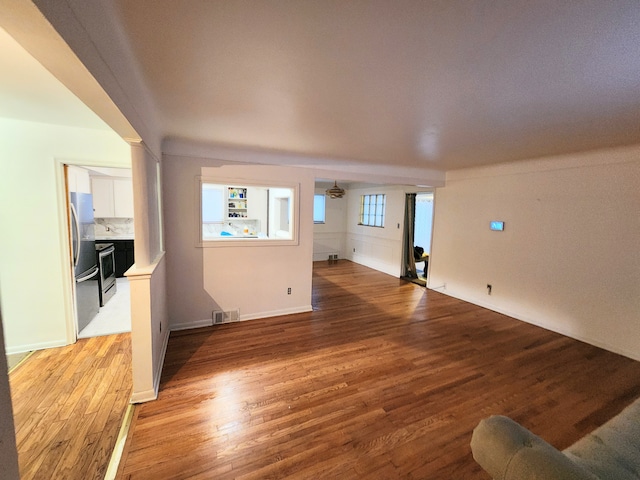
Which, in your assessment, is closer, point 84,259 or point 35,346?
point 35,346

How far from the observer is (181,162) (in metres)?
3.30

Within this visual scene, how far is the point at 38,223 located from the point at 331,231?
257 inches

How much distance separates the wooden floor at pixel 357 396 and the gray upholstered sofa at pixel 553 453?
72 cm

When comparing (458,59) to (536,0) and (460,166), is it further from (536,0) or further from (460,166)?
(460,166)

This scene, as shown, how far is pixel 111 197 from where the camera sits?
5.66 m

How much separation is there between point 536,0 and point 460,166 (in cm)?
388

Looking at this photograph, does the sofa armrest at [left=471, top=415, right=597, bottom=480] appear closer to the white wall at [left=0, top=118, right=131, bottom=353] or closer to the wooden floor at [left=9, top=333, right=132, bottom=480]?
the wooden floor at [left=9, top=333, right=132, bottom=480]

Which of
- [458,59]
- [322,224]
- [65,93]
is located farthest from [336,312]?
[322,224]

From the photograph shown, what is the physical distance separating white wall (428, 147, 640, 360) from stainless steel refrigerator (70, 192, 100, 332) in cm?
573

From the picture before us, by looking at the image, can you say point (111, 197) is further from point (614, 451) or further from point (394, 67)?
point (614, 451)

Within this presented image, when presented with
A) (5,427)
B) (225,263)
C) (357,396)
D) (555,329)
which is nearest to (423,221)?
(555,329)

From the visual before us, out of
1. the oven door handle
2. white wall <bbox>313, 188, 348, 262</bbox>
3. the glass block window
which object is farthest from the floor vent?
the glass block window

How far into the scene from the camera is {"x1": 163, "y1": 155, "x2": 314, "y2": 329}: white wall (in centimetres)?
336

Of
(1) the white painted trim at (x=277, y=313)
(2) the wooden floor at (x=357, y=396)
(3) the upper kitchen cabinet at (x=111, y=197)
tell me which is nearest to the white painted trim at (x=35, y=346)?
(2) the wooden floor at (x=357, y=396)
